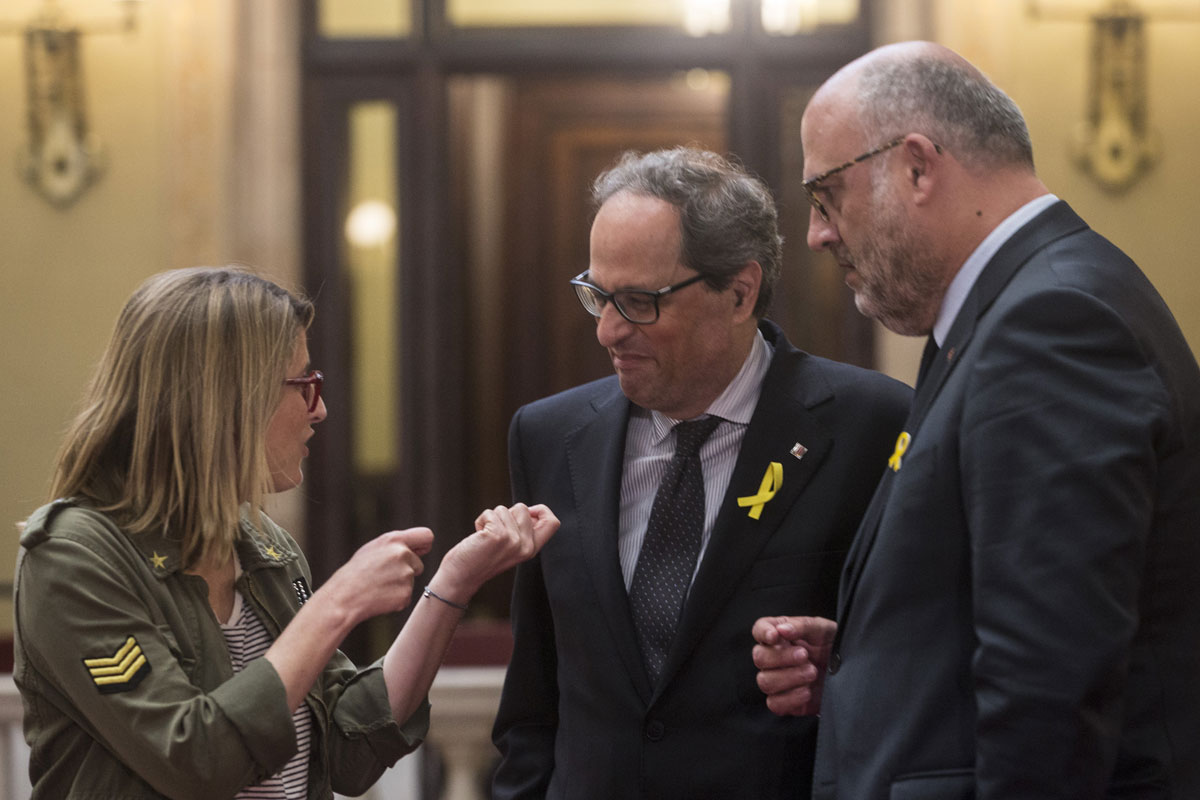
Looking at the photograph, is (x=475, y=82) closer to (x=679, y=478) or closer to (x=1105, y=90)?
(x=1105, y=90)

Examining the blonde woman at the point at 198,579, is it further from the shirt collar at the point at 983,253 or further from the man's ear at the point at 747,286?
the shirt collar at the point at 983,253

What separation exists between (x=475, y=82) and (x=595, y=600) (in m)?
3.95

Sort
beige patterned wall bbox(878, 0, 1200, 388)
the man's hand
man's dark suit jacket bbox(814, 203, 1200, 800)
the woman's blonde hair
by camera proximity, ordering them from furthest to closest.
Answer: beige patterned wall bbox(878, 0, 1200, 388)
the man's hand
the woman's blonde hair
man's dark suit jacket bbox(814, 203, 1200, 800)

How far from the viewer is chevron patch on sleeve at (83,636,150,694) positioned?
5.54ft

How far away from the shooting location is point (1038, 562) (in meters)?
1.44

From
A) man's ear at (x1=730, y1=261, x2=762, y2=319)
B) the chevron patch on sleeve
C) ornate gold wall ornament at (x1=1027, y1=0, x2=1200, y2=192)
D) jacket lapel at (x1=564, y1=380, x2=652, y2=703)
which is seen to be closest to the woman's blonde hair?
the chevron patch on sleeve

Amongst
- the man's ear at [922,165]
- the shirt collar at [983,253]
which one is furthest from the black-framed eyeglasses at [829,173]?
the shirt collar at [983,253]

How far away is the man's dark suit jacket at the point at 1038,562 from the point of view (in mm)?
1432

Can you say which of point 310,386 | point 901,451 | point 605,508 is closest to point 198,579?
point 310,386

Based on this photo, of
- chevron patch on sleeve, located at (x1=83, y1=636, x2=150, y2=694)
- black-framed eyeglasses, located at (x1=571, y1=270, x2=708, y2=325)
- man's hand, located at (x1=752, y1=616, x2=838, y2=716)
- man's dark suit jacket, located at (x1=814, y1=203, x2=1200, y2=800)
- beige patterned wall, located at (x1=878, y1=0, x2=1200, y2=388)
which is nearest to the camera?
man's dark suit jacket, located at (x1=814, y1=203, x2=1200, y2=800)

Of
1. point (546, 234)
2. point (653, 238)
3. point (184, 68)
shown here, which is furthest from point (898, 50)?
point (546, 234)

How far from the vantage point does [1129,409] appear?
1.46 m

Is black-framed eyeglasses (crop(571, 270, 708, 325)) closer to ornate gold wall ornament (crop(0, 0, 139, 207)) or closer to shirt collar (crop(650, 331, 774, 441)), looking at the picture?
shirt collar (crop(650, 331, 774, 441))

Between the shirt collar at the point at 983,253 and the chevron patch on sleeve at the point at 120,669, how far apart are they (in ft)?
3.80
